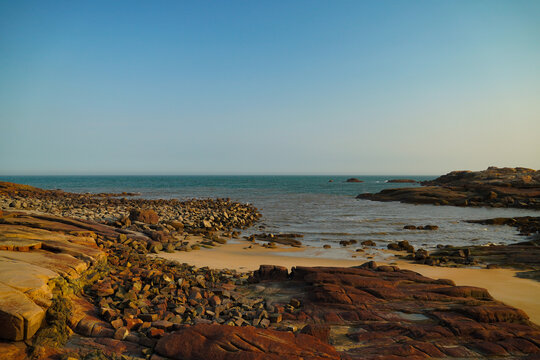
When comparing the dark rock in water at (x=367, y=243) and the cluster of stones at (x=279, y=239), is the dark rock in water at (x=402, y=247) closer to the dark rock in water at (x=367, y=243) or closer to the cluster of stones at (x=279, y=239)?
the dark rock in water at (x=367, y=243)

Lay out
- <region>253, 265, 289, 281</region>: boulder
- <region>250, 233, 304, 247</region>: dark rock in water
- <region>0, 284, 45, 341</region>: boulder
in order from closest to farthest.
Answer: <region>0, 284, 45, 341</region>: boulder → <region>253, 265, 289, 281</region>: boulder → <region>250, 233, 304, 247</region>: dark rock in water

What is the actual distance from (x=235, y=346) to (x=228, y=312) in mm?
2088

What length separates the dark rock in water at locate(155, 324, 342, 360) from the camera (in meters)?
4.02

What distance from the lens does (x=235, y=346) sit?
13.6ft

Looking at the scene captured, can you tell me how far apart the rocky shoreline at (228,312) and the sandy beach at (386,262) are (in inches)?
69.9

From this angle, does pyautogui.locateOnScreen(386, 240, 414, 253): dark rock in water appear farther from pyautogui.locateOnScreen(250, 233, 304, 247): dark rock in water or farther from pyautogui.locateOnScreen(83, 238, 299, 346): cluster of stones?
pyautogui.locateOnScreen(83, 238, 299, 346): cluster of stones

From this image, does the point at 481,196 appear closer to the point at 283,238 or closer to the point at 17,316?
the point at 283,238

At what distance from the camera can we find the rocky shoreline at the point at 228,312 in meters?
4.12

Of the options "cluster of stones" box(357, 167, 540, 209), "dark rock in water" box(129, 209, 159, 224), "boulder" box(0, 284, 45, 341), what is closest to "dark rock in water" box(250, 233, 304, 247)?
"dark rock in water" box(129, 209, 159, 224)

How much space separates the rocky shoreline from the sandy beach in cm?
177

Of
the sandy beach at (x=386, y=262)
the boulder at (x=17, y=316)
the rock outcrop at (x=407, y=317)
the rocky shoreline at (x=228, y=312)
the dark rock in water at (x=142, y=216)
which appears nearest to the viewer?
the boulder at (x=17, y=316)

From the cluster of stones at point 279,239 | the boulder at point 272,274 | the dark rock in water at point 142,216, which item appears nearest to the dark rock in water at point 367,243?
the cluster of stones at point 279,239

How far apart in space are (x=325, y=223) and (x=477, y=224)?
12.3m

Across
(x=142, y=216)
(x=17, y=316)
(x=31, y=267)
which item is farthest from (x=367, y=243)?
(x=17, y=316)
